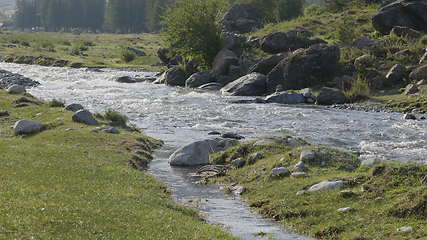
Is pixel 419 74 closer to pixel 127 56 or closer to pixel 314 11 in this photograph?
pixel 314 11

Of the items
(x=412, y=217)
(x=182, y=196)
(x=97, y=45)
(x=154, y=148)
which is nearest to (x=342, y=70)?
(x=154, y=148)

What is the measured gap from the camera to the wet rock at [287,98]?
60.8 meters

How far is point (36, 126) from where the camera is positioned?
3709 cm

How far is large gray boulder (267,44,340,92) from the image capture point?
68000mm

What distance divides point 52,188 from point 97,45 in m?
145

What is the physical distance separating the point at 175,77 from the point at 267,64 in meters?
16.1

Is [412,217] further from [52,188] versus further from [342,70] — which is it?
[342,70]

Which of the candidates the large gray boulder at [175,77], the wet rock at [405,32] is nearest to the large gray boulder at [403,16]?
the wet rock at [405,32]

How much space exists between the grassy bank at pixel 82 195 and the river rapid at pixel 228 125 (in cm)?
186

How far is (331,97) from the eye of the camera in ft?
194

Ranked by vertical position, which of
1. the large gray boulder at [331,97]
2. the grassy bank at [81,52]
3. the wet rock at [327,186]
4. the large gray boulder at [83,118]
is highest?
the wet rock at [327,186]

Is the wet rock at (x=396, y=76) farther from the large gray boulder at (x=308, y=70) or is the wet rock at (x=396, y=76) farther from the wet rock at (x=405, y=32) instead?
the wet rock at (x=405, y=32)

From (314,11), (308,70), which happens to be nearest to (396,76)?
(308,70)

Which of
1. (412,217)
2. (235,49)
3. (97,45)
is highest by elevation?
(412,217)
